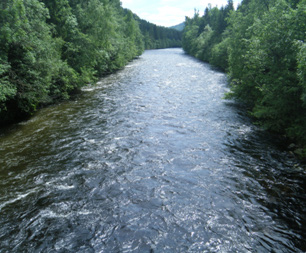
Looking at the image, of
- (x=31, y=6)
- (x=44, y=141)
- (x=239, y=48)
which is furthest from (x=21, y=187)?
(x=239, y=48)

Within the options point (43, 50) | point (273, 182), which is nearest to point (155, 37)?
point (43, 50)

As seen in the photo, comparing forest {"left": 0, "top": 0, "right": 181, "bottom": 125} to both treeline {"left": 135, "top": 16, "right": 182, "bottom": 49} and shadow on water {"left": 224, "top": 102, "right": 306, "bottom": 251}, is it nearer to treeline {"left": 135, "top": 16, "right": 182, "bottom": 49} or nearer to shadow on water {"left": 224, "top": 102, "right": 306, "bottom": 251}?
shadow on water {"left": 224, "top": 102, "right": 306, "bottom": 251}

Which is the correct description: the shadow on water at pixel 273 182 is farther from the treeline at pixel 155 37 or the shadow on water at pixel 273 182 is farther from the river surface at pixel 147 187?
the treeline at pixel 155 37

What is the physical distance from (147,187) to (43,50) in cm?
1354

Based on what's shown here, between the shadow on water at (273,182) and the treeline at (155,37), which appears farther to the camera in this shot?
the treeline at (155,37)

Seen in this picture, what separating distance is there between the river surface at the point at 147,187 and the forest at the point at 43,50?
2.32 meters

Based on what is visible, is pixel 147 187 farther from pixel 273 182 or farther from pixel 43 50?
pixel 43 50

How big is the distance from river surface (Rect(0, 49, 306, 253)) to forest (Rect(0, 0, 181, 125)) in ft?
7.60

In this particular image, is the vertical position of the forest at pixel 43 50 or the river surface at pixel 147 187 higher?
the forest at pixel 43 50

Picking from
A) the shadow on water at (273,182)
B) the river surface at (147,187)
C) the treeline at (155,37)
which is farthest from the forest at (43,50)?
the treeline at (155,37)

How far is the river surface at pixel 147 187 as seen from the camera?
7.33 metres

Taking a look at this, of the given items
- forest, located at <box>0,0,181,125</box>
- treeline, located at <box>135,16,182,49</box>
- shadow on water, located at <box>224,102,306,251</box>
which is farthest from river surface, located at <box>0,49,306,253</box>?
treeline, located at <box>135,16,182,49</box>

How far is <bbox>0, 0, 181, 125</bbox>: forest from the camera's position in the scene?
14312 millimetres

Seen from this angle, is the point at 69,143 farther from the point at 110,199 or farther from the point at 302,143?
the point at 302,143
